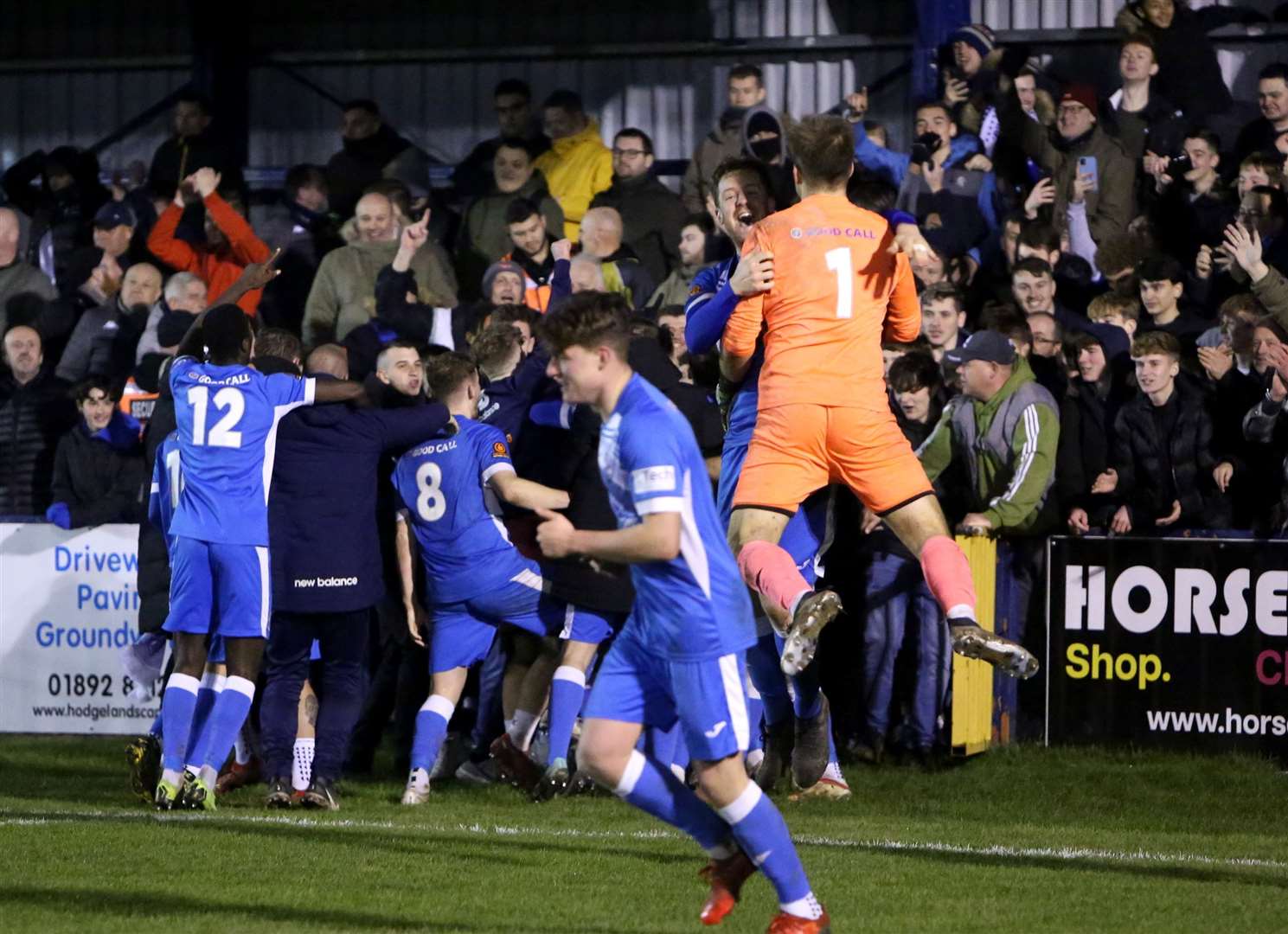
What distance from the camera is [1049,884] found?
7.73 m

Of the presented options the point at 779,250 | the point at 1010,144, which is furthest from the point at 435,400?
the point at 1010,144

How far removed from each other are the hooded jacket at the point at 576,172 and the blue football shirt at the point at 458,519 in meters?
5.87

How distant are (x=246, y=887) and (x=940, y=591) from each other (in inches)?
111

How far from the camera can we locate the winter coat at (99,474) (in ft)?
42.1

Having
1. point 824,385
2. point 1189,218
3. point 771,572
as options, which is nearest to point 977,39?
point 1189,218

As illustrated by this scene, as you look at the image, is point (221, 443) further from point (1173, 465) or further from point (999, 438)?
point (1173, 465)

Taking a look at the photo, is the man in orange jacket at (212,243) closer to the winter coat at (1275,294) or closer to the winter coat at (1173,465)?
the winter coat at (1173,465)

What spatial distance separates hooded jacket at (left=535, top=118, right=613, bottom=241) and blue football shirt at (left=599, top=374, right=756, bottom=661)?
9.86 metres

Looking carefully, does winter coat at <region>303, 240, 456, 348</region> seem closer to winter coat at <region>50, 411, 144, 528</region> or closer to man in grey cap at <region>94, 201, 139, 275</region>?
winter coat at <region>50, 411, 144, 528</region>

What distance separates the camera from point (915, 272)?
1330 cm

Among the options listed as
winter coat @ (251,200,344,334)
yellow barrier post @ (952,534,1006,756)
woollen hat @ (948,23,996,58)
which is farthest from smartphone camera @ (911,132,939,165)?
winter coat @ (251,200,344,334)

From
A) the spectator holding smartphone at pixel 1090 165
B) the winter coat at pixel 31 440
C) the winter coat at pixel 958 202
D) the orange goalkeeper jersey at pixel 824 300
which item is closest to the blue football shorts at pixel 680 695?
the orange goalkeeper jersey at pixel 824 300

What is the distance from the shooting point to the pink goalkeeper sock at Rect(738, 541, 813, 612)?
7762 millimetres

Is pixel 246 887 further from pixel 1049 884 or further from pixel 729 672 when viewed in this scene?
pixel 1049 884
